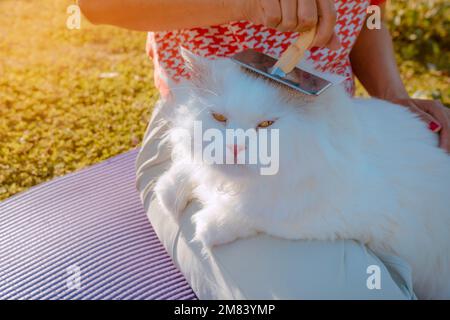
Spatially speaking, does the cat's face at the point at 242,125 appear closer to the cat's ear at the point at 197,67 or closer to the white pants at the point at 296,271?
the cat's ear at the point at 197,67

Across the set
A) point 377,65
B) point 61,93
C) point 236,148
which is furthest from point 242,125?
point 61,93

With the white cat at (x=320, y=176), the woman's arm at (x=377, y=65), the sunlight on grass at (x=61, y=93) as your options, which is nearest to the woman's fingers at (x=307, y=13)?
the white cat at (x=320, y=176)

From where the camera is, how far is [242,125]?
1.27m

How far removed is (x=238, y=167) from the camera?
4.22ft

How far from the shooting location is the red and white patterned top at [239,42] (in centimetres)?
168

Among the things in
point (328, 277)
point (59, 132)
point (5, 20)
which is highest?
point (5, 20)

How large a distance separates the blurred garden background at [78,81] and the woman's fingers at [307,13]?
1787 millimetres

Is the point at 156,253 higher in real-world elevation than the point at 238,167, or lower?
lower

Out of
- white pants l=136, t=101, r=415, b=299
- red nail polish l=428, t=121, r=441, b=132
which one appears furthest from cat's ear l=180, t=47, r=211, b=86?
red nail polish l=428, t=121, r=441, b=132

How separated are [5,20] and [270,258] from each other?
3663 millimetres

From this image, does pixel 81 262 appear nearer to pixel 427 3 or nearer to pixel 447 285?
pixel 447 285

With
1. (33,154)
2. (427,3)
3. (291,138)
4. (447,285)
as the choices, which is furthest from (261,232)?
(427,3)

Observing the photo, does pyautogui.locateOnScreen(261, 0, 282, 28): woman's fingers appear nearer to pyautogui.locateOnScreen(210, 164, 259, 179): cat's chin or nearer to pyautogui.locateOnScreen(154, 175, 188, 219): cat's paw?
pyautogui.locateOnScreen(210, 164, 259, 179): cat's chin

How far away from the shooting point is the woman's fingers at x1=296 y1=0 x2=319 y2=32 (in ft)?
4.27
